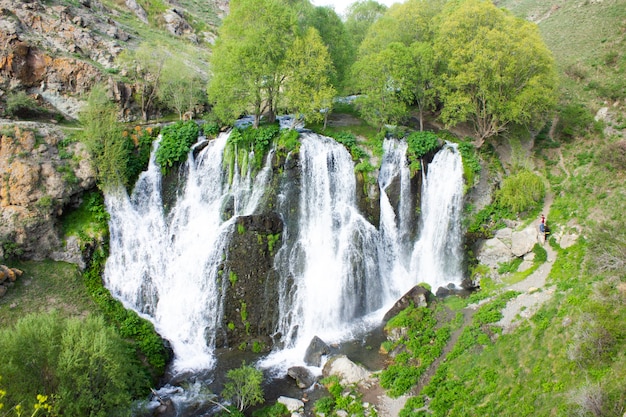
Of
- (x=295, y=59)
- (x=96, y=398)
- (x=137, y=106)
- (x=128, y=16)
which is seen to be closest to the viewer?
(x=96, y=398)

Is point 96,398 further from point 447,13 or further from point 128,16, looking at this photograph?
point 128,16

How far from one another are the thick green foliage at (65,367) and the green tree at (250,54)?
56.7 feet

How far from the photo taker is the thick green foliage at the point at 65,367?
13.7 meters

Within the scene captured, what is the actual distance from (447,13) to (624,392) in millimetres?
28024

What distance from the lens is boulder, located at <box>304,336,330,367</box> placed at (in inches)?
832

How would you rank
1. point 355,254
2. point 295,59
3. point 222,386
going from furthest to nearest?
point 295,59
point 355,254
point 222,386

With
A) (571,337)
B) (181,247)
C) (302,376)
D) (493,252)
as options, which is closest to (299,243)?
(181,247)

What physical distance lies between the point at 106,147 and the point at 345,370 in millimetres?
19061

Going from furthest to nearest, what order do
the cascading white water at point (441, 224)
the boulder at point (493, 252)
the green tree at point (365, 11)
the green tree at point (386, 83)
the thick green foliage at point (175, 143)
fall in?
the green tree at point (365, 11) < the green tree at point (386, 83) < the cascading white water at point (441, 224) < the thick green foliage at point (175, 143) < the boulder at point (493, 252)

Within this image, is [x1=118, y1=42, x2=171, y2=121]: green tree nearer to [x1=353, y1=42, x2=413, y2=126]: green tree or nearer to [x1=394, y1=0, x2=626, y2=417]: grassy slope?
[x1=353, y1=42, x2=413, y2=126]: green tree

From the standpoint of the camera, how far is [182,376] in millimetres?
20688

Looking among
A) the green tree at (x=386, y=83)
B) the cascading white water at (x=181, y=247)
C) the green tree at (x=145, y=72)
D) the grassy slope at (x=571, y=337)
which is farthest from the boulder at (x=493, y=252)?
the green tree at (x=145, y=72)

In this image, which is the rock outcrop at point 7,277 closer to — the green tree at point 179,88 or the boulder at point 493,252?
the green tree at point 179,88

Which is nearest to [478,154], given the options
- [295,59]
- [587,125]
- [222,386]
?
[587,125]
